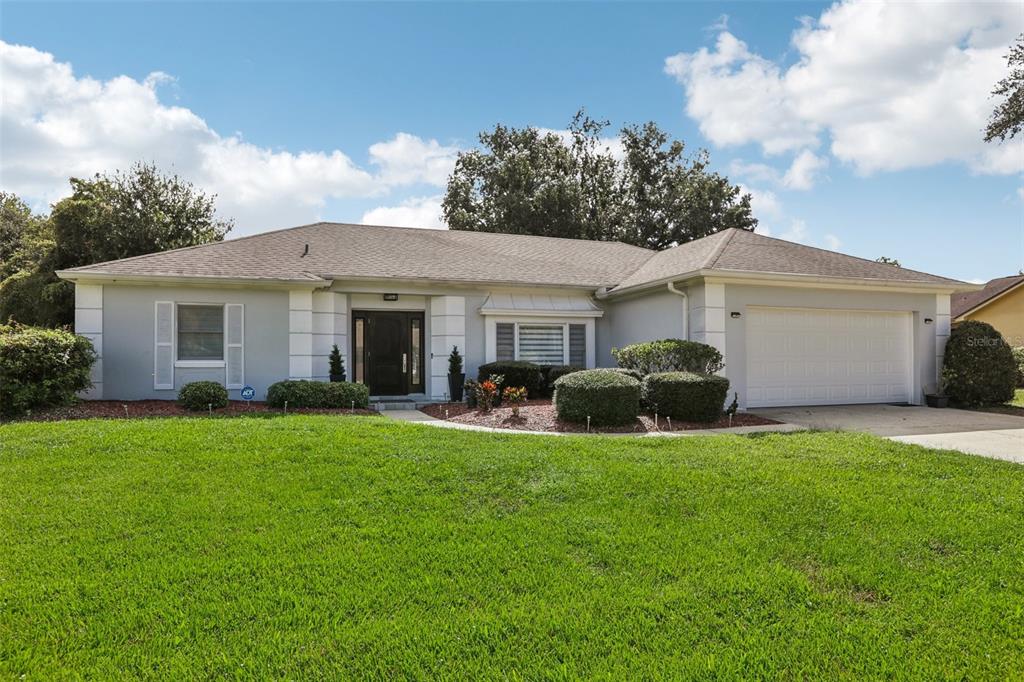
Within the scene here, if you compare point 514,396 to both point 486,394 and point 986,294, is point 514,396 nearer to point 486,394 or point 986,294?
point 486,394

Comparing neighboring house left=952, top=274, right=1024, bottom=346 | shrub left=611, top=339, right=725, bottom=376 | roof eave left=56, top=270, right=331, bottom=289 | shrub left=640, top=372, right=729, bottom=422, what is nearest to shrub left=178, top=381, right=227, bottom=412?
roof eave left=56, top=270, right=331, bottom=289

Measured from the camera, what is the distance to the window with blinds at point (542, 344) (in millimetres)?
15625

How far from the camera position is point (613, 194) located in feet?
120

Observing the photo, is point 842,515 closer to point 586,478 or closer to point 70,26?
point 586,478

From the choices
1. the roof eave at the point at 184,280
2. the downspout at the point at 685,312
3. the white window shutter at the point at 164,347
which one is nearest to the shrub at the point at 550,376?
the downspout at the point at 685,312

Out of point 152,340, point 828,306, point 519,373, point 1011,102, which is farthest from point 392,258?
point 1011,102

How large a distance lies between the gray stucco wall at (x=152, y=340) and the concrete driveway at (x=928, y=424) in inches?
444

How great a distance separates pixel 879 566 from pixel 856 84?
11.5 m

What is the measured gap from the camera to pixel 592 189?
120 ft

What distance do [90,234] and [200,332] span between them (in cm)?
1195

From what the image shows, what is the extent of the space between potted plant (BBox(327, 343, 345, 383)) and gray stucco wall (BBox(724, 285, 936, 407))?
29.5ft

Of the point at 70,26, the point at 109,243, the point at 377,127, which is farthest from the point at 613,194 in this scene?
the point at 70,26

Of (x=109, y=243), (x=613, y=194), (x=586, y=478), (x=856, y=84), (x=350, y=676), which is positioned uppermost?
(x=613, y=194)

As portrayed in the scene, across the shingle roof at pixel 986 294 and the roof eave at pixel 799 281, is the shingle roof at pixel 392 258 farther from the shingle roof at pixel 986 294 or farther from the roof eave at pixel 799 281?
the shingle roof at pixel 986 294
